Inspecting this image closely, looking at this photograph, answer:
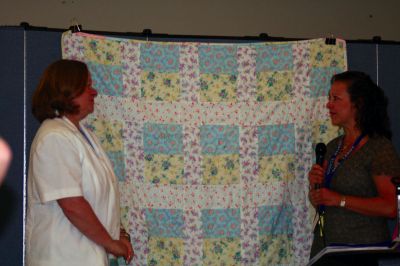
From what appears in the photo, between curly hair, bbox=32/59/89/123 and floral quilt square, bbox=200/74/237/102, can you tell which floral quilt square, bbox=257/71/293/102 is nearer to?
floral quilt square, bbox=200/74/237/102

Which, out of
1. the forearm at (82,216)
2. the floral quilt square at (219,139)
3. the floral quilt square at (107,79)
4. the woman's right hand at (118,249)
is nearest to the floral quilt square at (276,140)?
the floral quilt square at (219,139)

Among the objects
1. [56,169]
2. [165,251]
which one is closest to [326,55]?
[165,251]

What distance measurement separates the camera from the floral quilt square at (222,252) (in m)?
3.15

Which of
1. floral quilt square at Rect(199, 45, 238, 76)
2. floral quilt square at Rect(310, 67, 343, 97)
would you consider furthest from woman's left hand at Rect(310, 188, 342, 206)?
floral quilt square at Rect(199, 45, 238, 76)

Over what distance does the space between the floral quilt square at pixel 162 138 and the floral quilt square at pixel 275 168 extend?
47 centimetres

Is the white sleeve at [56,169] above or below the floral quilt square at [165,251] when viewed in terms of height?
above

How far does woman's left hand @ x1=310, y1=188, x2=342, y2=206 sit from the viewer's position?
2629 mm

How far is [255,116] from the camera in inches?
127

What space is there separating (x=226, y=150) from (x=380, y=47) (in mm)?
1170

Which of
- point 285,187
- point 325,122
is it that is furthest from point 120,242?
point 325,122

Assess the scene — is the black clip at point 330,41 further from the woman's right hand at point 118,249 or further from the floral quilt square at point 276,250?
the woman's right hand at point 118,249

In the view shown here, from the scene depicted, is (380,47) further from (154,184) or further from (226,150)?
(154,184)

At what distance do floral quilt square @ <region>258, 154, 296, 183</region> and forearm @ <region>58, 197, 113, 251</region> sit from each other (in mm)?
1326

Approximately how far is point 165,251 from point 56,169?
1.20 meters
